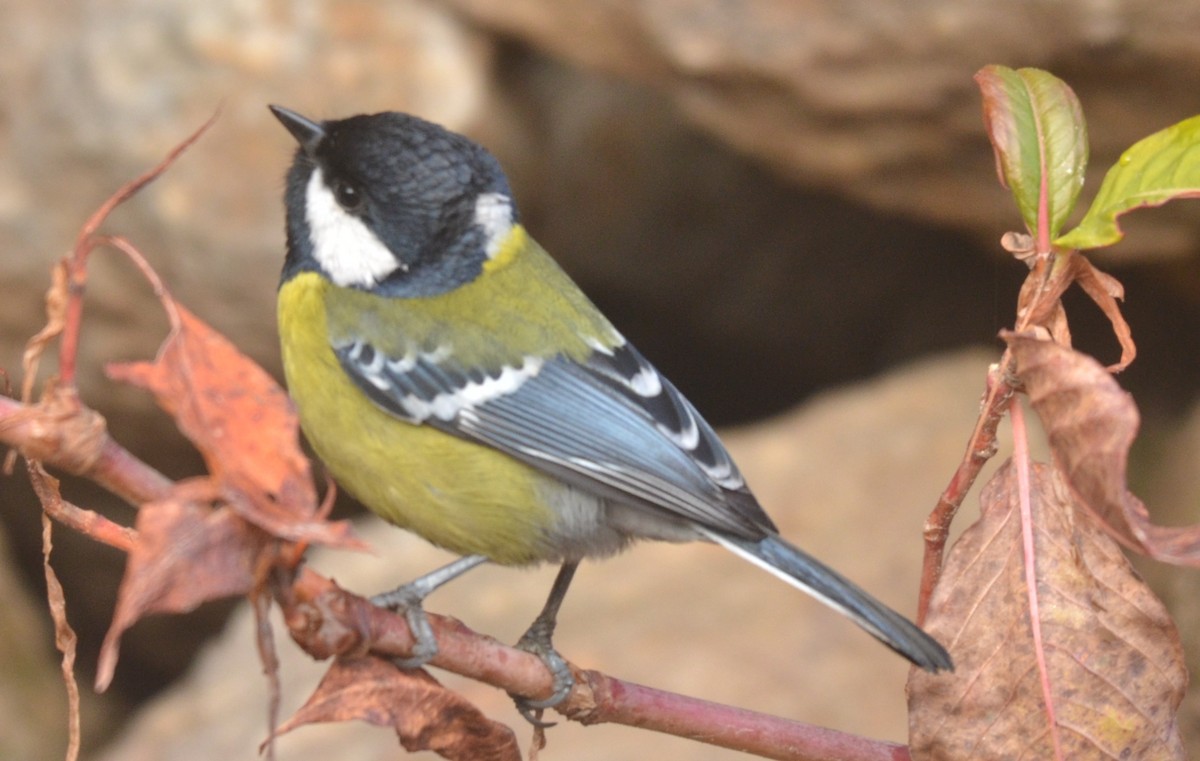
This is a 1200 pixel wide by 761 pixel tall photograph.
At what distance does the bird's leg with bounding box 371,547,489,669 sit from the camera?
4.17 feet

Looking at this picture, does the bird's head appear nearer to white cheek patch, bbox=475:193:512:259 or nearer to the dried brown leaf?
white cheek patch, bbox=475:193:512:259

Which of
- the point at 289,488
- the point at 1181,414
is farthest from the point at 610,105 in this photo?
the point at 289,488

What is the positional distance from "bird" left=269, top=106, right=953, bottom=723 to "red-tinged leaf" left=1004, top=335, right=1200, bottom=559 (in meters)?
0.62

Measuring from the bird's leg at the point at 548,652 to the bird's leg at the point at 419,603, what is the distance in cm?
11

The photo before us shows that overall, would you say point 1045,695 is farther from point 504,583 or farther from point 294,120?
point 504,583

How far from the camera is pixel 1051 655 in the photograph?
1239 mm

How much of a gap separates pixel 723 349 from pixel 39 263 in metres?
2.15

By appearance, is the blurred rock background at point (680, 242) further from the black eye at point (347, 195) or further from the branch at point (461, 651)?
the branch at point (461, 651)

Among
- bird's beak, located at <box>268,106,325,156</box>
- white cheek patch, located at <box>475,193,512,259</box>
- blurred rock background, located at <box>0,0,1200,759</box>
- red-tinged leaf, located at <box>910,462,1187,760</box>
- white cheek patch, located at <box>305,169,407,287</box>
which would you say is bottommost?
red-tinged leaf, located at <box>910,462,1187,760</box>

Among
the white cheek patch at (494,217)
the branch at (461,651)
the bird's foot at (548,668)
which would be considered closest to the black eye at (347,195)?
the white cheek patch at (494,217)

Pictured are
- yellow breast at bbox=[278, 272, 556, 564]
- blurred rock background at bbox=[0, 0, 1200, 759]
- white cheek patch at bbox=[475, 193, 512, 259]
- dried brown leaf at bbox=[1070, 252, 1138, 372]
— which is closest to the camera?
dried brown leaf at bbox=[1070, 252, 1138, 372]

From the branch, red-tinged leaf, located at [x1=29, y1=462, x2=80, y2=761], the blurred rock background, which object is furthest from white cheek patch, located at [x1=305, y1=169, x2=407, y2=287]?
the blurred rock background

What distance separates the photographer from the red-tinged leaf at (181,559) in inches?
34.7

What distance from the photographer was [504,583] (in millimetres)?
3645
